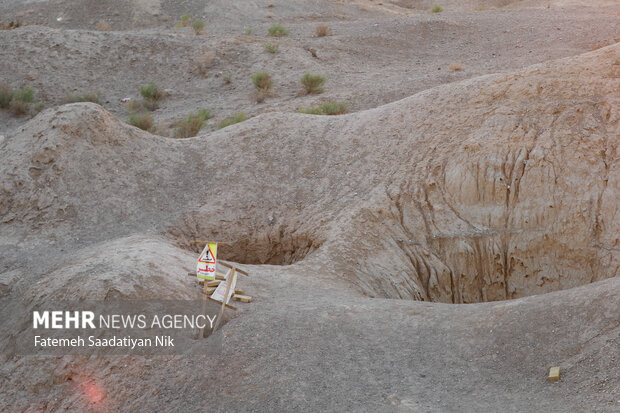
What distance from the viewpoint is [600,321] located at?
20.9 ft

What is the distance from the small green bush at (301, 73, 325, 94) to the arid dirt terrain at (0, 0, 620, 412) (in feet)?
2.45

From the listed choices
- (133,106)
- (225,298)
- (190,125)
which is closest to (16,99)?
(133,106)

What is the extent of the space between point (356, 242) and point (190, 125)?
933 centimetres

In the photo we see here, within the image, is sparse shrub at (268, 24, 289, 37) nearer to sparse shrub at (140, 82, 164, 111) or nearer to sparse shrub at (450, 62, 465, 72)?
sparse shrub at (140, 82, 164, 111)

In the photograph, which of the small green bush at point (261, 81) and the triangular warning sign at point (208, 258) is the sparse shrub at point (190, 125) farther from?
the triangular warning sign at point (208, 258)

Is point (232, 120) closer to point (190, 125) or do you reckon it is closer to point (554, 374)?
point (190, 125)

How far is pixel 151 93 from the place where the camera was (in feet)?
71.2

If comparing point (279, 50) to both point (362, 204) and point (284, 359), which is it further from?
point (284, 359)

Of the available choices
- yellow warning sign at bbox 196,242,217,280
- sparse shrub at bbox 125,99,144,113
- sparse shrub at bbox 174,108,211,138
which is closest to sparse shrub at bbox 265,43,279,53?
sparse shrub at bbox 125,99,144,113

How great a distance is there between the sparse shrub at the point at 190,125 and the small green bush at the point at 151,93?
297 centimetres

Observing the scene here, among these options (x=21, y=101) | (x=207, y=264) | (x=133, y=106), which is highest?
(x=207, y=264)

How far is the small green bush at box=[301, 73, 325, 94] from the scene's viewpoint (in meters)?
20.2

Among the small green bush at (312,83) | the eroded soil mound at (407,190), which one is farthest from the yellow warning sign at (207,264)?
the small green bush at (312,83)

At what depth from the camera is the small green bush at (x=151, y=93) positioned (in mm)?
21734
